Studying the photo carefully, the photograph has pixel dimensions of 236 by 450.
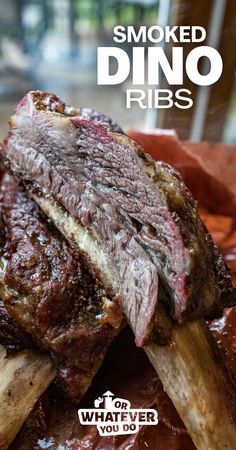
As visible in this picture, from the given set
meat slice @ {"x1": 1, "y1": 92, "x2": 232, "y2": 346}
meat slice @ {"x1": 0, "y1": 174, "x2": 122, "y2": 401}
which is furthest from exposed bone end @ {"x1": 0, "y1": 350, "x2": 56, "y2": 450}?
meat slice @ {"x1": 1, "y1": 92, "x2": 232, "y2": 346}

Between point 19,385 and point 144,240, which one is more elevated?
point 144,240

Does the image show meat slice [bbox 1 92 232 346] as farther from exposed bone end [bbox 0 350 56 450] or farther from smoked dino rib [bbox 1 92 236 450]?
exposed bone end [bbox 0 350 56 450]

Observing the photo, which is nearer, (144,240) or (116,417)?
(144,240)

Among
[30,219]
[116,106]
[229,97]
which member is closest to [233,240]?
[229,97]

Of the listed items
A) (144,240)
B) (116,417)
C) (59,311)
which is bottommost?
(116,417)

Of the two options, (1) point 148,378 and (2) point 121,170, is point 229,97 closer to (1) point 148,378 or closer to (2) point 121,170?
(2) point 121,170

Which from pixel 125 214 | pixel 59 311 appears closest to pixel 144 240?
pixel 125 214

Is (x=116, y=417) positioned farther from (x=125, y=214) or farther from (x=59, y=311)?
(x=125, y=214)
